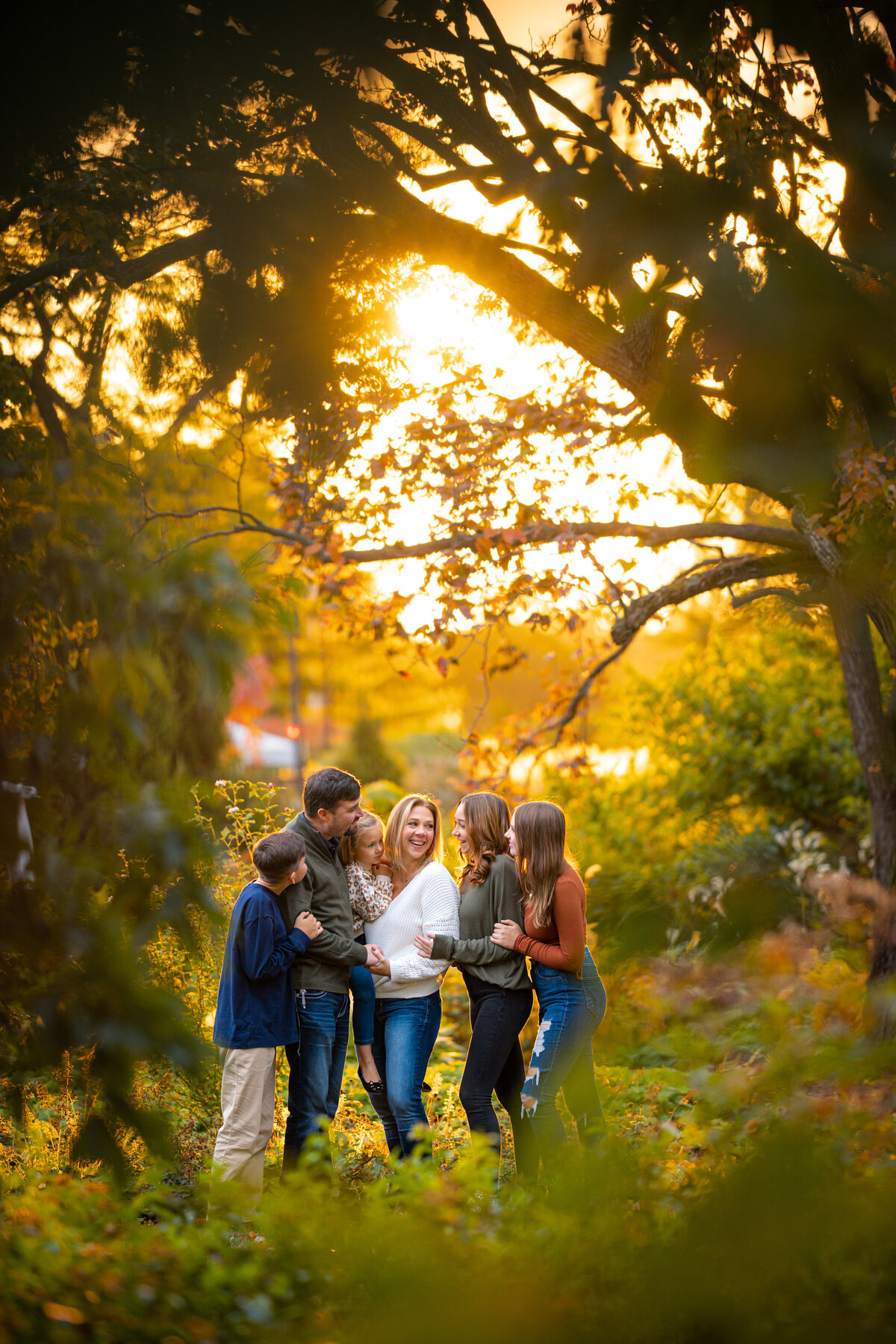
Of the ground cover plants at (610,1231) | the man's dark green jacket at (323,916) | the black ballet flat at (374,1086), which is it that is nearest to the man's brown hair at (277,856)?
the man's dark green jacket at (323,916)

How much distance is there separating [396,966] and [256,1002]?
50cm

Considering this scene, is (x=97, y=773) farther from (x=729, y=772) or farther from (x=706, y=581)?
(x=729, y=772)

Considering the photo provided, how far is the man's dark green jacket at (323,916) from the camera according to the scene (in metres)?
3.26

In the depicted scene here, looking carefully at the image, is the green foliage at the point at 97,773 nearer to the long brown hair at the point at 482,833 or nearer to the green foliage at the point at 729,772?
the long brown hair at the point at 482,833

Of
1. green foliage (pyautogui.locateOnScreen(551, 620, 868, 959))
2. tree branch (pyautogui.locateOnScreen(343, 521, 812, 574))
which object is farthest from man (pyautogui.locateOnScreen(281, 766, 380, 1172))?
green foliage (pyautogui.locateOnScreen(551, 620, 868, 959))

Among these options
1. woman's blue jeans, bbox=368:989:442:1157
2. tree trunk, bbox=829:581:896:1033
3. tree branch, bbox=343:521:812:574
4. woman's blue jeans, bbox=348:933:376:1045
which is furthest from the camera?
tree trunk, bbox=829:581:896:1033

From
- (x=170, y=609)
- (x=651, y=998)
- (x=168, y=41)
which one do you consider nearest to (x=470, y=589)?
(x=168, y=41)

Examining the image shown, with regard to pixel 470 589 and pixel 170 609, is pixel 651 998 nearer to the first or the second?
pixel 170 609

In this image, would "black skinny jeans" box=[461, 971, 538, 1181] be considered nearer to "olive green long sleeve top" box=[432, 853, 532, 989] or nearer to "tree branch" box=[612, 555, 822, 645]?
"olive green long sleeve top" box=[432, 853, 532, 989]

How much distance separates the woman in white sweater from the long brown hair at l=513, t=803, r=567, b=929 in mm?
293

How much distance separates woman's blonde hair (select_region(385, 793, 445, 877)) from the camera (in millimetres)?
3535

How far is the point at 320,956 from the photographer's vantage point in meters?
3.29

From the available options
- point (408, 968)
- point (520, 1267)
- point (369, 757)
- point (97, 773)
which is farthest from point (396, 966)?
point (369, 757)

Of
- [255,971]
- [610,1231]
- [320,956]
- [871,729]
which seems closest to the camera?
[610,1231]
